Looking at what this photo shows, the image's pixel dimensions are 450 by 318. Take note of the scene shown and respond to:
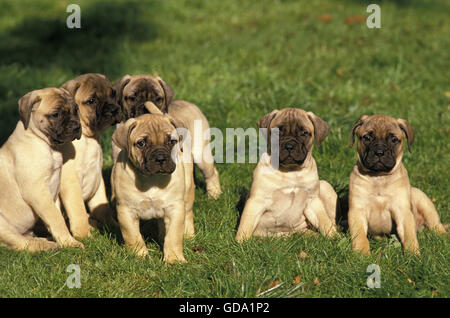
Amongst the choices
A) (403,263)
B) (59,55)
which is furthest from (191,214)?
(59,55)

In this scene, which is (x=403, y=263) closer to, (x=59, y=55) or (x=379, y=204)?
(x=379, y=204)

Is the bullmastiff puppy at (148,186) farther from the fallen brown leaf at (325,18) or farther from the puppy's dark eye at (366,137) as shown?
the fallen brown leaf at (325,18)

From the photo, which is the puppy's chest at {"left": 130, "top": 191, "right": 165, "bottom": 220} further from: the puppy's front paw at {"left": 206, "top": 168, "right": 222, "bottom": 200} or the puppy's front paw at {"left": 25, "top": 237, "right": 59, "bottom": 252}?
the puppy's front paw at {"left": 206, "top": 168, "right": 222, "bottom": 200}

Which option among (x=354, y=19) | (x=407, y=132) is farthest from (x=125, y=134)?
(x=354, y=19)

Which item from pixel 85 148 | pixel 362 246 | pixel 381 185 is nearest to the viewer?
pixel 362 246

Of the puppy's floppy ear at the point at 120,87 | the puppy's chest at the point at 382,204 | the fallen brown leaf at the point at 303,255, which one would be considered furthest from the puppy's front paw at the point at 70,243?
the puppy's chest at the point at 382,204

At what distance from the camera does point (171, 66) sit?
10977 mm

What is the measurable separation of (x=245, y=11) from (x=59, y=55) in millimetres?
4854

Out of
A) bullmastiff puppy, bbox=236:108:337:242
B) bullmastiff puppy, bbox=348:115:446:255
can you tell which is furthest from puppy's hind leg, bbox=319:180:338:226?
bullmastiff puppy, bbox=348:115:446:255

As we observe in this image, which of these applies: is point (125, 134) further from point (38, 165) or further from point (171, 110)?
point (171, 110)

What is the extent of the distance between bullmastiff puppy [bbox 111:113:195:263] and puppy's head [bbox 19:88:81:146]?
0.62m

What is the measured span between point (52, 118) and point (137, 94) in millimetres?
1214

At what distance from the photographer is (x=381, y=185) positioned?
618 cm
